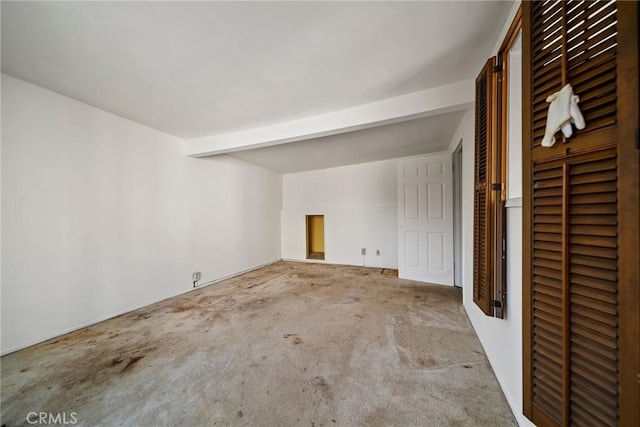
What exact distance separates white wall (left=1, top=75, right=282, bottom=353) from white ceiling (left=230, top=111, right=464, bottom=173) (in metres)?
1.23

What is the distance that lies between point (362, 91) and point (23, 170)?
3.08 meters

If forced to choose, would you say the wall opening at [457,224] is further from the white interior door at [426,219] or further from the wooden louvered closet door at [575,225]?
the wooden louvered closet door at [575,225]

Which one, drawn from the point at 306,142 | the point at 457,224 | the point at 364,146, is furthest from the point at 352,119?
the point at 457,224

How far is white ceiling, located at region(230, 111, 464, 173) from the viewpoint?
2.93m

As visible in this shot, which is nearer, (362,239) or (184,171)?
(184,171)

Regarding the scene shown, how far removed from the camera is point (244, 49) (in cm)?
155

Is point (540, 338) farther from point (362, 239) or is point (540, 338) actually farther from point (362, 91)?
point (362, 239)

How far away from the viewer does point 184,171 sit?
3383 mm

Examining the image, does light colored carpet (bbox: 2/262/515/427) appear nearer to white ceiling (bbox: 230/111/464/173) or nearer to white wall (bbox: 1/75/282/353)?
white wall (bbox: 1/75/282/353)

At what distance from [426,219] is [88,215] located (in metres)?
4.54

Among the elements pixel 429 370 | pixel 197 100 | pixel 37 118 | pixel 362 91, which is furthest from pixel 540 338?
pixel 37 118

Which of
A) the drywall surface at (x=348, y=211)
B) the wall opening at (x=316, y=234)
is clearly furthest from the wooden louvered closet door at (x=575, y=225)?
the wall opening at (x=316, y=234)

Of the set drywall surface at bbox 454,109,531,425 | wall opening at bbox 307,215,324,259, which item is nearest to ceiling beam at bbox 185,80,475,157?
drywall surface at bbox 454,109,531,425
